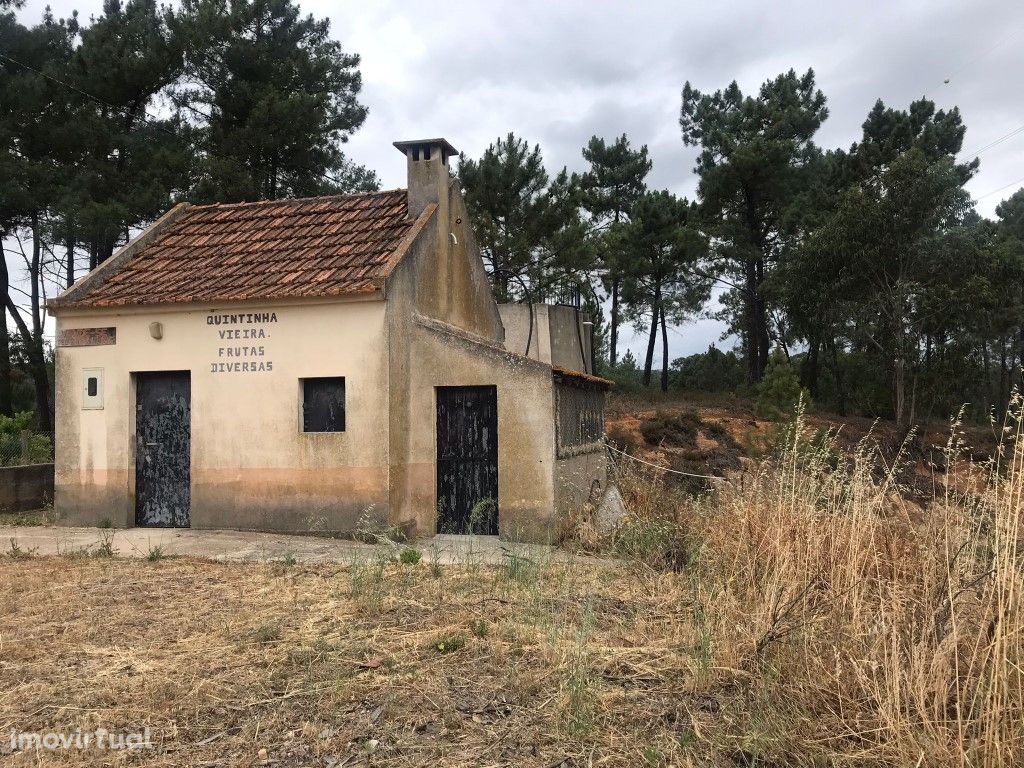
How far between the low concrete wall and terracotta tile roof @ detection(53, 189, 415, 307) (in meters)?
4.39

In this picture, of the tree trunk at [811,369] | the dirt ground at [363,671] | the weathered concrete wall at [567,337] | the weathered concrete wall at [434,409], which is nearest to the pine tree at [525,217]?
the weathered concrete wall at [567,337]

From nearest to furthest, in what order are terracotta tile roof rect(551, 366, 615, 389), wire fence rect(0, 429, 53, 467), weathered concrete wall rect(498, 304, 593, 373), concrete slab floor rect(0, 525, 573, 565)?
concrete slab floor rect(0, 525, 573, 565) → terracotta tile roof rect(551, 366, 615, 389) → wire fence rect(0, 429, 53, 467) → weathered concrete wall rect(498, 304, 593, 373)

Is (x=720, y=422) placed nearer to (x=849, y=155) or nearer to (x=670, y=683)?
(x=849, y=155)

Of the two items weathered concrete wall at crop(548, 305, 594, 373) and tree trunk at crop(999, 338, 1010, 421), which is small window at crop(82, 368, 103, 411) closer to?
weathered concrete wall at crop(548, 305, 594, 373)

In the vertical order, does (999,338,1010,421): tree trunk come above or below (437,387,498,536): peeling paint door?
above

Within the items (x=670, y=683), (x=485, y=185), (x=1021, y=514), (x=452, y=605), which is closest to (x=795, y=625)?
(x=670, y=683)

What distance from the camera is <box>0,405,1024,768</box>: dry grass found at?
412cm

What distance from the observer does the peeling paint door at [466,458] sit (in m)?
12.2

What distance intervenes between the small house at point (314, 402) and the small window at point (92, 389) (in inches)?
1.1

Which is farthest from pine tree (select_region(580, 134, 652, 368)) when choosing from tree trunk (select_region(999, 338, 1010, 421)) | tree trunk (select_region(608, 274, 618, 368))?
tree trunk (select_region(999, 338, 1010, 421))

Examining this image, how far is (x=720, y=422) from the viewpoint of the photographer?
27344 millimetres

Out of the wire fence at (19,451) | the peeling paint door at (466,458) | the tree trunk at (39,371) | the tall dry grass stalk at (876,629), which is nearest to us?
the tall dry grass stalk at (876,629)

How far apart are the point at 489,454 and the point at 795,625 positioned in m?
7.38

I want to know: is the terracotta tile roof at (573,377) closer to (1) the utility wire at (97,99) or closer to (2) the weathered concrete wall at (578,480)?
(2) the weathered concrete wall at (578,480)
